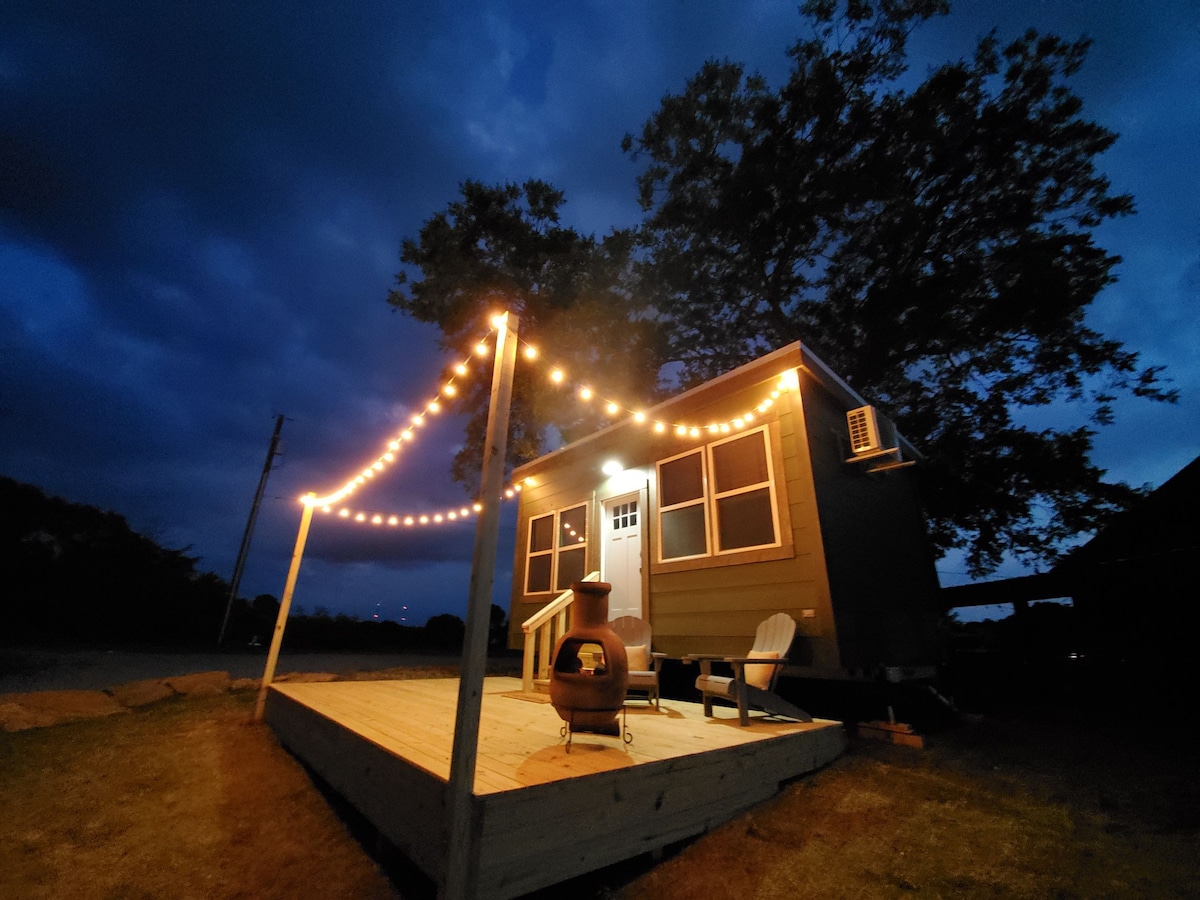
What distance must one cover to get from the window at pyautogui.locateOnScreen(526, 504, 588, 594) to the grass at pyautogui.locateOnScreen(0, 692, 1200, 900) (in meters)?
4.28

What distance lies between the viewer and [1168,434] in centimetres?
9356

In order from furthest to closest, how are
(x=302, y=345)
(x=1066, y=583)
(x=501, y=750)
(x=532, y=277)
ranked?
(x=302, y=345)
(x=532, y=277)
(x=1066, y=583)
(x=501, y=750)

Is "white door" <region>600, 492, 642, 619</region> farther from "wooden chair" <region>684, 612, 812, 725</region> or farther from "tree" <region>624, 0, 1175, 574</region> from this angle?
"tree" <region>624, 0, 1175, 574</region>

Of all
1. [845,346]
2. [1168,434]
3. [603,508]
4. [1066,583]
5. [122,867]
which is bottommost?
[122,867]

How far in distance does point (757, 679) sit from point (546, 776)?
8.69 ft

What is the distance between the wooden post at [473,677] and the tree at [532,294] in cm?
1128

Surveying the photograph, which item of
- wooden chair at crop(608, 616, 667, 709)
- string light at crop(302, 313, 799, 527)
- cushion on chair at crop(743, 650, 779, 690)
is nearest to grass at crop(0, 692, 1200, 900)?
cushion on chair at crop(743, 650, 779, 690)

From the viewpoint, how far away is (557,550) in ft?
26.9

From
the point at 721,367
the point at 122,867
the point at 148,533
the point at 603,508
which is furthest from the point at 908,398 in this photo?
the point at 148,533

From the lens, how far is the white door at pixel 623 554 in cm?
698

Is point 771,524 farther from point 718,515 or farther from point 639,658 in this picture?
point 639,658

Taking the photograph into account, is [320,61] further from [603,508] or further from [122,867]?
[122,867]

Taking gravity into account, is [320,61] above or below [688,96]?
above

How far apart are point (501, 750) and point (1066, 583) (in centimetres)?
1054
